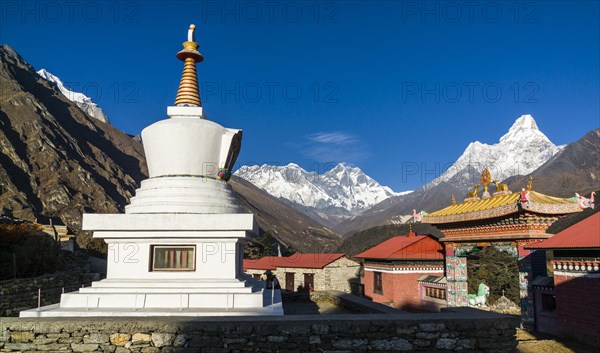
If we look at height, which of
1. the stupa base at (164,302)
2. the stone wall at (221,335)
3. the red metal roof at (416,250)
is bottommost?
the stone wall at (221,335)

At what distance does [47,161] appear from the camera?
68.7 metres

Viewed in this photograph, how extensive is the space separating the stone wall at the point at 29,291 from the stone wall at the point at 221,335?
7.46m

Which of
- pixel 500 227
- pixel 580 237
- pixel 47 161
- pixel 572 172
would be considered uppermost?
pixel 572 172

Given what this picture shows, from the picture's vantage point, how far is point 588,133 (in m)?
128

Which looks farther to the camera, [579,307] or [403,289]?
Answer: [403,289]

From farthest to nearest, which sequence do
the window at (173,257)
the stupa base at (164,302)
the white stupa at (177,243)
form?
the window at (173,257) → the white stupa at (177,243) → the stupa base at (164,302)

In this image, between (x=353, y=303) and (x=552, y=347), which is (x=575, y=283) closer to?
(x=552, y=347)

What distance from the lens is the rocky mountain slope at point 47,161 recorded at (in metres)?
60.1

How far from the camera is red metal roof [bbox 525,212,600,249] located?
11647 mm

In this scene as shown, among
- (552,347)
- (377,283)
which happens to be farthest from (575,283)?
(377,283)

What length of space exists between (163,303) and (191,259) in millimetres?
1066

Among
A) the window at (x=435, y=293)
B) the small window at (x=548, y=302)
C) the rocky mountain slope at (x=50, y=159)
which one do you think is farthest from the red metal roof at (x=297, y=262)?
the rocky mountain slope at (x=50, y=159)

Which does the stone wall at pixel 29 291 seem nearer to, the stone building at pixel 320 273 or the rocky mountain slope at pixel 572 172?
the stone building at pixel 320 273

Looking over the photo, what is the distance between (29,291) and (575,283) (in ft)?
54.0
